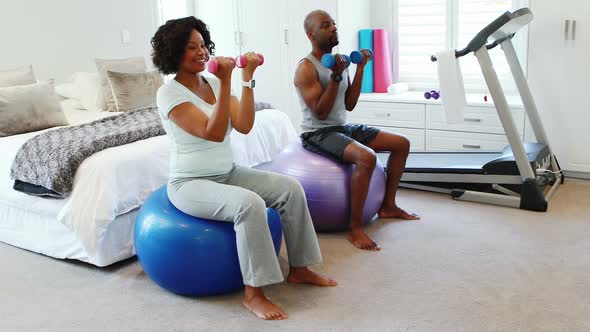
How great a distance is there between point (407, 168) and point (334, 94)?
3.46ft

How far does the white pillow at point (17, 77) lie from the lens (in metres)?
3.85

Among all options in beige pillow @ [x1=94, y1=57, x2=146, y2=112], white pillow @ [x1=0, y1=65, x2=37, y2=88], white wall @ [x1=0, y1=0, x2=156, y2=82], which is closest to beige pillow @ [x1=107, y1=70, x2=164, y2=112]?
beige pillow @ [x1=94, y1=57, x2=146, y2=112]

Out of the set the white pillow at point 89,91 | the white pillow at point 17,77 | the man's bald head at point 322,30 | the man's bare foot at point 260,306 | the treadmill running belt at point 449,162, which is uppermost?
the man's bald head at point 322,30

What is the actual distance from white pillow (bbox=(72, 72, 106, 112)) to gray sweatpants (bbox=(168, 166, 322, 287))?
6.58 feet

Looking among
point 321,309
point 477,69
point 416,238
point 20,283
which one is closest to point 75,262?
point 20,283

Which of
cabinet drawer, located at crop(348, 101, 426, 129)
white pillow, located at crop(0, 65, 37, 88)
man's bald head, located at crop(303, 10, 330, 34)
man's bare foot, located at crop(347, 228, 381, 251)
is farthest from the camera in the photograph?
cabinet drawer, located at crop(348, 101, 426, 129)

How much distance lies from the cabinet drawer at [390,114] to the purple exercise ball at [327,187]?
56.0 inches

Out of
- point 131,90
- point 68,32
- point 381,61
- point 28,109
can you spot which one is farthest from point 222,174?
point 381,61

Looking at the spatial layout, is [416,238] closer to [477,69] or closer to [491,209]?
[491,209]

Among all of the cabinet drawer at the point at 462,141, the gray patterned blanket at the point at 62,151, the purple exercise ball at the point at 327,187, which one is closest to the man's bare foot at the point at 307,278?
the purple exercise ball at the point at 327,187

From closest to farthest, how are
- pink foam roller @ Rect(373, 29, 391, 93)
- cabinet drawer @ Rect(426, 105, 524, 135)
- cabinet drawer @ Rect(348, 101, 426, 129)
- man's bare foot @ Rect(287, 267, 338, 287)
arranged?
man's bare foot @ Rect(287, 267, 338, 287)
cabinet drawer @ Rect(426, 105, 524, 135)
cabinet drawer @ Rect(348, 101, 426, 129)
pink foam roller @ Rect(373, 29, 391, 93)

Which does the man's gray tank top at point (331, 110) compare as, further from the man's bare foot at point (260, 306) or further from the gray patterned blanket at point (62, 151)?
the man's bare foot at point (260, 306)

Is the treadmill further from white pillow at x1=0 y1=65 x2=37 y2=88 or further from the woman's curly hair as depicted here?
white pillow at x1=0 y1=65 x2=37 y2=88

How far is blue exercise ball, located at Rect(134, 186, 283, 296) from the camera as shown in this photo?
2.38 m
